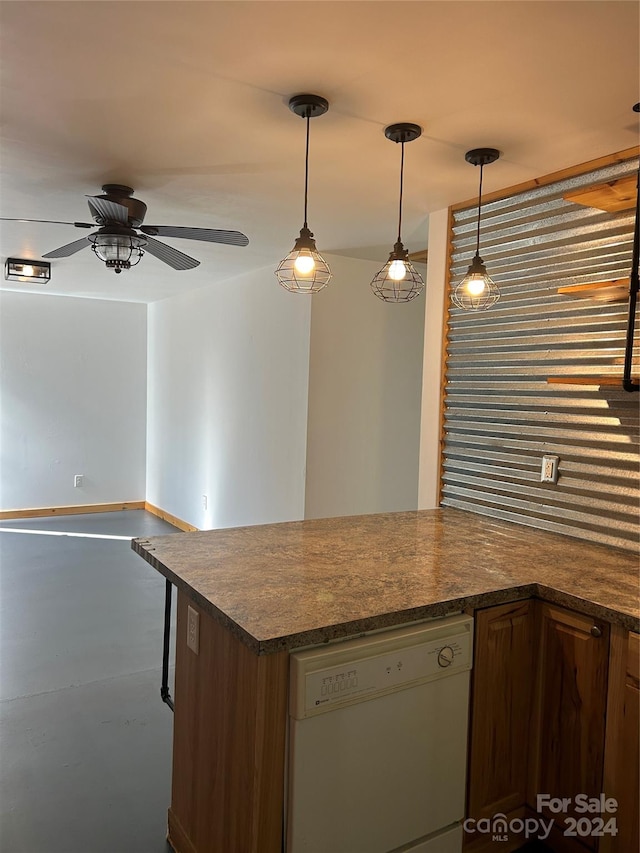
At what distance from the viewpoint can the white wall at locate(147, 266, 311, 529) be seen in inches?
183

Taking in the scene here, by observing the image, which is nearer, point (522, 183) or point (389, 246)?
point (522, 183)

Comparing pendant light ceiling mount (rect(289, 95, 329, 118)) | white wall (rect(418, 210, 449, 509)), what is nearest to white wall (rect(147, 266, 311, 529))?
white wall (rect(418, 210, 449, 509))

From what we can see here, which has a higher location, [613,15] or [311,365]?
[613,15]

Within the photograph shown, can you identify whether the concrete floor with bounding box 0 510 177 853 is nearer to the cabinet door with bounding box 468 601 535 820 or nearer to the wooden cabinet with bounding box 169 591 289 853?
the wooden cabinet with bounding box 169 591 289 853

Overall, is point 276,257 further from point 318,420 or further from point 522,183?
point 522,183

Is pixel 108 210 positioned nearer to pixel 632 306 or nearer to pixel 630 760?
pixel 632 306

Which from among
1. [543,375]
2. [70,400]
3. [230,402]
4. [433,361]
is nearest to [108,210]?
[433,361]

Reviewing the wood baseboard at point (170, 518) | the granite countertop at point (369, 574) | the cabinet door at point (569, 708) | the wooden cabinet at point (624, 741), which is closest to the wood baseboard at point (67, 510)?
the wood baseboard at point (170, 518)

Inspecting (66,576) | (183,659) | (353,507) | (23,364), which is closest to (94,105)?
(183,659)

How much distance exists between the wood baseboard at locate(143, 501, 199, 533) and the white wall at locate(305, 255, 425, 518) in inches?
84.4

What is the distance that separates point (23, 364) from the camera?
6809 millimetres

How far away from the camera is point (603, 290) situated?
2.27 metres

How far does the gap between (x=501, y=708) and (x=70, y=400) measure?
6.24 meters

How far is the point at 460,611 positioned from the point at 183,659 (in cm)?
87
